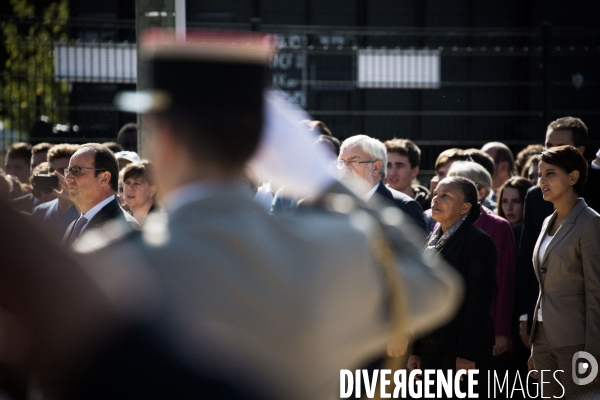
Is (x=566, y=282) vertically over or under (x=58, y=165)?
under

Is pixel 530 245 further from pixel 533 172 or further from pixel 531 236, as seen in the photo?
pixel 533 172

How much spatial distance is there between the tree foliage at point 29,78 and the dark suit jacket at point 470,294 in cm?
478

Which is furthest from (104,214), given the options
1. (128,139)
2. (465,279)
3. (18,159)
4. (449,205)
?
(18,159)

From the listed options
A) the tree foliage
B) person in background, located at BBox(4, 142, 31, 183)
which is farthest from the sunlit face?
person in background, located at BBox(4, 142, 31, 183)

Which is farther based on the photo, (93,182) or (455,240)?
(455,240)

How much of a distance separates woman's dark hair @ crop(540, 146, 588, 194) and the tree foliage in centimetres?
499

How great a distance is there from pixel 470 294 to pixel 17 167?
5.36 m

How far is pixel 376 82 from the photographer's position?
9656mm

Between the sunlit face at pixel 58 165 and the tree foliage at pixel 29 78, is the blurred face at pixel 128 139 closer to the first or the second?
the tree foliage at pixel 29 78

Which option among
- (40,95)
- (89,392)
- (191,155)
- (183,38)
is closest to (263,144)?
(191,155)

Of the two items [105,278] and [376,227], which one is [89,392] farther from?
[376,227]

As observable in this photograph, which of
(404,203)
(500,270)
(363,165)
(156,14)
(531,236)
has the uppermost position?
(156,14)

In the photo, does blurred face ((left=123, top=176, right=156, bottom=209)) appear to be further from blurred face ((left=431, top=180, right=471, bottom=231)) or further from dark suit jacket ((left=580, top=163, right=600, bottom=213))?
dark suit jacket ((left=580, top=163, right=600, bottom=213))

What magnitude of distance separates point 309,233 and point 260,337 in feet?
0.62
